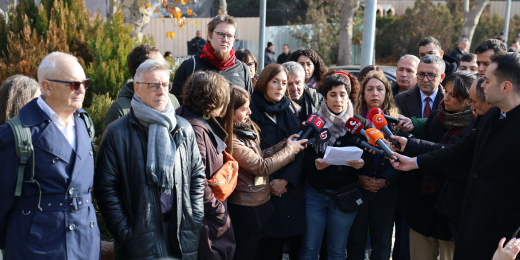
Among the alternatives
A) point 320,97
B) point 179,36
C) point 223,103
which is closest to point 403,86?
point 320,97

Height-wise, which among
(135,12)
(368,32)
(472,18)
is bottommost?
(368,32)

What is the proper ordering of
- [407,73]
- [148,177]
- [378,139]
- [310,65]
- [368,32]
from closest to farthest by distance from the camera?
[148,177] < [378,139] < [407,73] < [310,65] < [368,32]

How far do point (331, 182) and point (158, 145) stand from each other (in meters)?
1.88

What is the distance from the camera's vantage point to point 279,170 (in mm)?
4121

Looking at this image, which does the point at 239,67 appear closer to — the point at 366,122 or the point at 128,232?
the point at 366,122

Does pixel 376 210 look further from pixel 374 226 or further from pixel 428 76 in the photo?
pixel 428 76

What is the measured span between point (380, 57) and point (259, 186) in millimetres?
23125

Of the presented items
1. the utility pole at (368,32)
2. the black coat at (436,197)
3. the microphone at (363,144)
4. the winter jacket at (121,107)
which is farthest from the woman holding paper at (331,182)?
the utility pole at (368,32)

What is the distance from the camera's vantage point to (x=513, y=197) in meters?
2.92

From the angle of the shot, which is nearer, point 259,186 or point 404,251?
point 259,186

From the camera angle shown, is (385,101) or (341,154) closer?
(341,154)

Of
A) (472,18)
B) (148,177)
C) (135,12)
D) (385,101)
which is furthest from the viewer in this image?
(472,18)

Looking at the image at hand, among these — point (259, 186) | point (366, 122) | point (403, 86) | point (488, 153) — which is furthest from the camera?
point (403, 86)

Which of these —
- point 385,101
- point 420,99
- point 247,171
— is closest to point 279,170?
point 247,171
